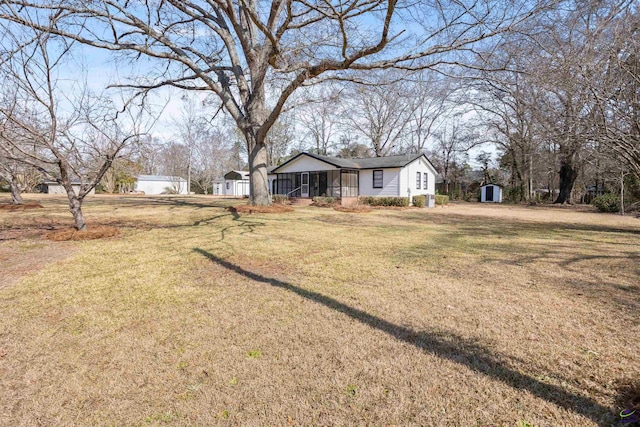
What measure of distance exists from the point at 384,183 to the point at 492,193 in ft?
60.9

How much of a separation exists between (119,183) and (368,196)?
114 feet

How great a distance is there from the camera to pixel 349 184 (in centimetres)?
2398

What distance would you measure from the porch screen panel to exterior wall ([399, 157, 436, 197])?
12.0ft

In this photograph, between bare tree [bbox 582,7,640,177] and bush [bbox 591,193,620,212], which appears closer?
bare tree [bbox 582,7,640,177]

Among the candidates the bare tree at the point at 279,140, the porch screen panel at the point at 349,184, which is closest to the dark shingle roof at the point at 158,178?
the bare tree at the point at 279,140

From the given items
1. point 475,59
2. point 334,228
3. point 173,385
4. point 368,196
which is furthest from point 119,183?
point 173,385

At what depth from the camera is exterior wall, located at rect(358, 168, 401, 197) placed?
22.1 metres

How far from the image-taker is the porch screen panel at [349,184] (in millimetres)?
23516

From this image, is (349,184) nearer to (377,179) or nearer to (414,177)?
(377,179)

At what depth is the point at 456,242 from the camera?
313 inches

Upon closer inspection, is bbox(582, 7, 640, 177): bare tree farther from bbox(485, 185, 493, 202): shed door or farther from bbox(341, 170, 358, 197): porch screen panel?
bbox(485, 185, 493, 202): shed door

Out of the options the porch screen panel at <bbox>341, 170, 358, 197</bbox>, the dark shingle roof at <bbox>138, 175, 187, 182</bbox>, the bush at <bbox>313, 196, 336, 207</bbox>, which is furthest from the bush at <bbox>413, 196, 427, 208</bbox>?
the dark shingle roof at <bbox>138, 175, 187, 182</bbox>

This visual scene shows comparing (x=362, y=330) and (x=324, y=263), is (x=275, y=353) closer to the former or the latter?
(x=362, y=330)

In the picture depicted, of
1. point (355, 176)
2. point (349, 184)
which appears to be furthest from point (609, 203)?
point (349, 184)
